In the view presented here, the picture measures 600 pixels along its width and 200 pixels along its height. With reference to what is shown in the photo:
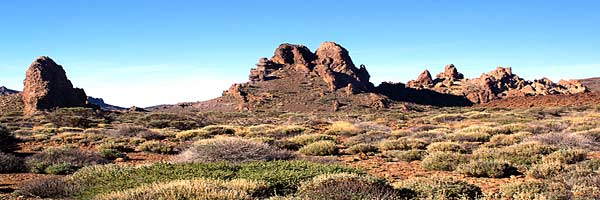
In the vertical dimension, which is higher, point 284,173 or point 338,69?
point 338,69

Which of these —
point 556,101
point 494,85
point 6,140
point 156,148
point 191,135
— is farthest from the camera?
point 494,85

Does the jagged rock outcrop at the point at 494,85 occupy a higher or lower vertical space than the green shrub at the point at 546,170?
higher

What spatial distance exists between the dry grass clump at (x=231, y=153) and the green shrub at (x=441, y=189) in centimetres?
530

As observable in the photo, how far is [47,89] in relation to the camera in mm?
50031

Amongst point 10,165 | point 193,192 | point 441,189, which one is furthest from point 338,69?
point 193,192

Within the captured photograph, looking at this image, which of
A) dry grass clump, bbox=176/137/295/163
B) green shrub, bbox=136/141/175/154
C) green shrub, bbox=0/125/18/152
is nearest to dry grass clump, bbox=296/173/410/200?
dry grass clump, bbox=176/137/295/163

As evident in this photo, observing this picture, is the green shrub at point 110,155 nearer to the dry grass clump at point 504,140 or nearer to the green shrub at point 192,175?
the green shrub at point 192,175

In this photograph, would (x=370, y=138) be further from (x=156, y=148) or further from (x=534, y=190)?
(x=534, y=190)

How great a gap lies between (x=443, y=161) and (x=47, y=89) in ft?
163

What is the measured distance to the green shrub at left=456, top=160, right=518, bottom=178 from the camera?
10367mm

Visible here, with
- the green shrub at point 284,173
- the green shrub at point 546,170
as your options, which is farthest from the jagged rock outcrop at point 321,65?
the green shrub at point 284,173

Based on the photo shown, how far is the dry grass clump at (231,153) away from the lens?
41.7ft

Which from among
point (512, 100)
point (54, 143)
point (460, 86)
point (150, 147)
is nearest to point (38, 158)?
point (150, 147)

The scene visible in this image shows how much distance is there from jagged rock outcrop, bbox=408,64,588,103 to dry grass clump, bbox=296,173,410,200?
87381 mm
